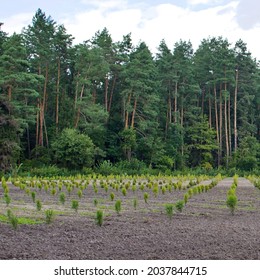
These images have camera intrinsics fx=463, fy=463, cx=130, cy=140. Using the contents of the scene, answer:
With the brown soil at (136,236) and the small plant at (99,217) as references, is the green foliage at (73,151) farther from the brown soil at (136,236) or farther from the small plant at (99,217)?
the small plant at (99,217)

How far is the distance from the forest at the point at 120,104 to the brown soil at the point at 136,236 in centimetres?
2329

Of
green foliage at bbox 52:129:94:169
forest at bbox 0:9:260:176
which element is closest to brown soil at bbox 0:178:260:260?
forest at bbox 0:9:260:176

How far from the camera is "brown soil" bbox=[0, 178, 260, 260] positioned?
607cm

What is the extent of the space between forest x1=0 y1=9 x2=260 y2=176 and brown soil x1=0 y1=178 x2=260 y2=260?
23.3 m

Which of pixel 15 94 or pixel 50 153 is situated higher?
pixel 15 94

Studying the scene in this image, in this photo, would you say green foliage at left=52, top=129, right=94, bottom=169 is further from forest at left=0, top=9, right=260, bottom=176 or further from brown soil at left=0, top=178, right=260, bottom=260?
brown soil at left=0, top=178, right=260, bottom=260

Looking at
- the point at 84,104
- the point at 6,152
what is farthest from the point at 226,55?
the point at 6,152

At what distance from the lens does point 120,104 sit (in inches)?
1838

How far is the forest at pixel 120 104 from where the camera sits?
37906 mm

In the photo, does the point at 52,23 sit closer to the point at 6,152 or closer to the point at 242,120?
the point at 6,152

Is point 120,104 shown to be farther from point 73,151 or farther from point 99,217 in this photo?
point 99,217

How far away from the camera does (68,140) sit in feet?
118

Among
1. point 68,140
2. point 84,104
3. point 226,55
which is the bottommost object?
point 68,140

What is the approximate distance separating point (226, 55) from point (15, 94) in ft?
72.8
